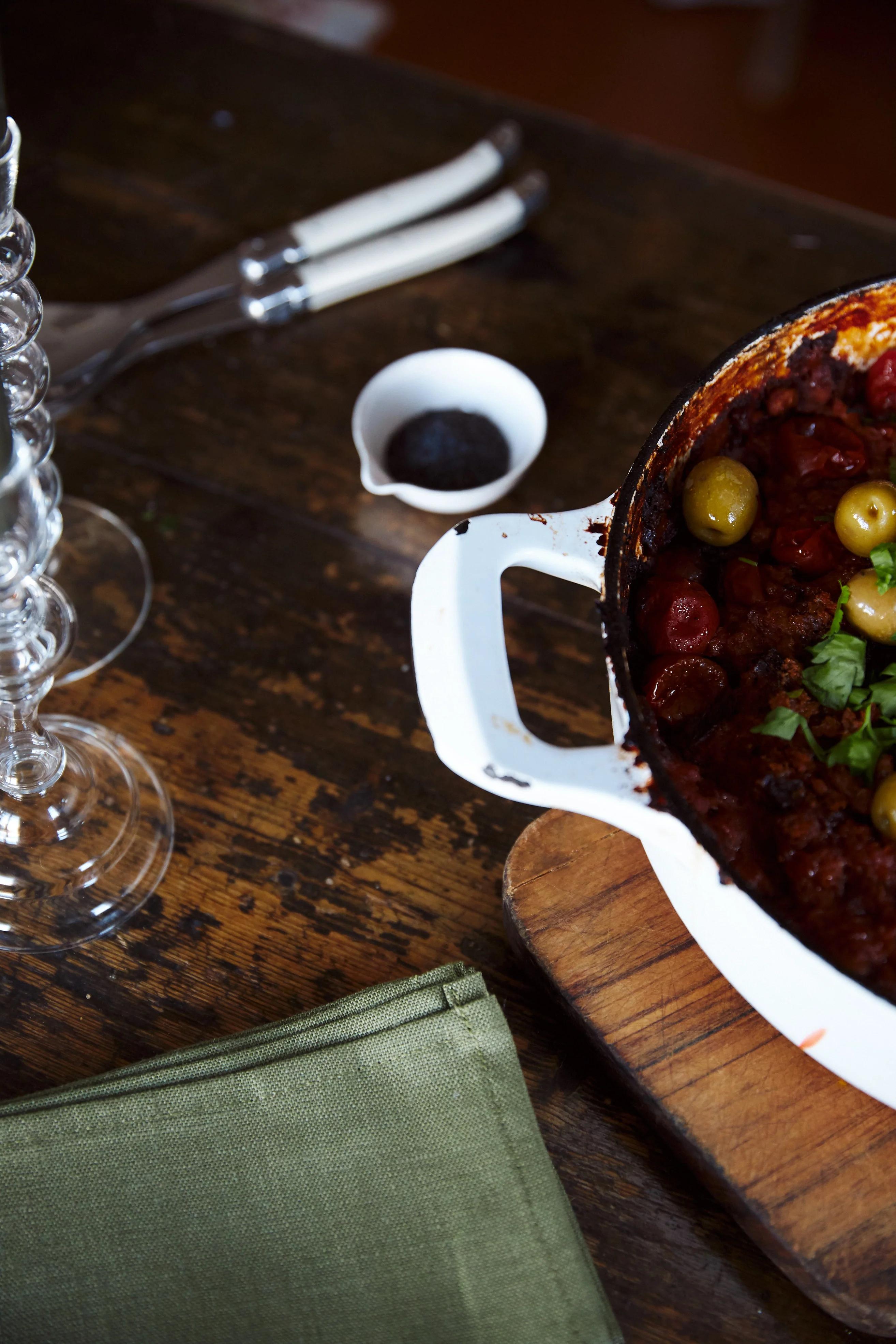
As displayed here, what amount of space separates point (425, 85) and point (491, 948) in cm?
117

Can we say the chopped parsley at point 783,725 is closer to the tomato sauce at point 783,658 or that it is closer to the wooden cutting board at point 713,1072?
the tomato sauce at point 783,658

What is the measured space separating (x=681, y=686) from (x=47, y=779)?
1.84 ft

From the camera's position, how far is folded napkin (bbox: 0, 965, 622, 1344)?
2.45 ft

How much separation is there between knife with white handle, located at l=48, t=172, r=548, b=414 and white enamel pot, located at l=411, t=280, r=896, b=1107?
1.90 feet

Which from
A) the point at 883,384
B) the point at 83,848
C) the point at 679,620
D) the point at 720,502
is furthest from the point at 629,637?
the point at 83,848

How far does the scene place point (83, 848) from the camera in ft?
3.19

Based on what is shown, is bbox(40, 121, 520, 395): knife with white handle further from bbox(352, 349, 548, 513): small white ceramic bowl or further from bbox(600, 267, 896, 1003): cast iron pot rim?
bbox(600, 267, 896, 1003): cast iron pot rim

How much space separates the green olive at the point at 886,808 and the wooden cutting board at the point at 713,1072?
19cm

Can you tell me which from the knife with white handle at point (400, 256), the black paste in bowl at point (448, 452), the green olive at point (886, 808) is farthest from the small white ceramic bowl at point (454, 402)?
the green olive at point (886, 808)

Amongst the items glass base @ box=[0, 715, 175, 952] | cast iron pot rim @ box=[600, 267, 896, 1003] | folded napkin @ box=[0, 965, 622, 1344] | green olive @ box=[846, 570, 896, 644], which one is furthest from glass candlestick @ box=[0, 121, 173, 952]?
green olive @ box=[846, 570, 896, 644]

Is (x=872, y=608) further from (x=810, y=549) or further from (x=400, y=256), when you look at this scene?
(x=400, y=256)

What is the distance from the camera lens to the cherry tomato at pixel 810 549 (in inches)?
35.4

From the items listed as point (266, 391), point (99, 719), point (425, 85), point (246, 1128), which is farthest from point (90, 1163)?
point (425, 85)

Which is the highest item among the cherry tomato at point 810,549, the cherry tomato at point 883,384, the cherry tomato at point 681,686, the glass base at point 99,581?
the cherry tomato at point 883,384
